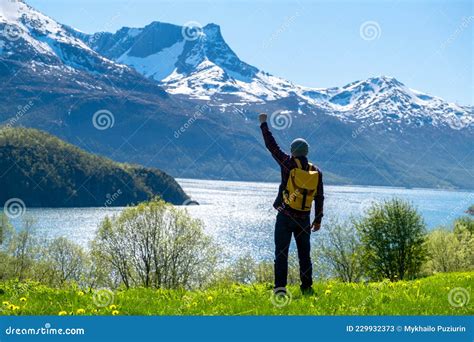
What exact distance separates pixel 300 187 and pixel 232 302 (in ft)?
9.32

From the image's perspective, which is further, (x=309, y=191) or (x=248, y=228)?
(x=248, y=228)

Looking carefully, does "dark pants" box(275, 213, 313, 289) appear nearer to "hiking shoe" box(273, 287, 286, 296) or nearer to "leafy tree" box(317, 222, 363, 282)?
"hiking shoe" box(273, 287, 286, 296)

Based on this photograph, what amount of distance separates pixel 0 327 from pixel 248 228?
161 metres

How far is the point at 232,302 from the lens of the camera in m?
10.2

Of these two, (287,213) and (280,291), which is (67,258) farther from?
(287,213)

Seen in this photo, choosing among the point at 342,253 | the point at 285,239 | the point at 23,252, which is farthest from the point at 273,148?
the point at 23,252

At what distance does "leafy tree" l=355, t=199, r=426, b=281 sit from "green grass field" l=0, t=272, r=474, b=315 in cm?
4059

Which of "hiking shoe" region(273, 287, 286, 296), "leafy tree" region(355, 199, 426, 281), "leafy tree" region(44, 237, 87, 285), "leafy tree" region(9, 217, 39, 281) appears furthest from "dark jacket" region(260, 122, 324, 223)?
"leafy tree" region(44, 237, 87, 285)

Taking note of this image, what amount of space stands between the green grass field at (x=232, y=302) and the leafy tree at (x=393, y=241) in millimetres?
40588

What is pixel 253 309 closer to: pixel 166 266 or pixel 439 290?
pixel 439 290

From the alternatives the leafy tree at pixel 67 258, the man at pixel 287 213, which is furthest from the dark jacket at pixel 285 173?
the leafy tree at pixel 67 258

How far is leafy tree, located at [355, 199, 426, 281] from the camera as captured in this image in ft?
169

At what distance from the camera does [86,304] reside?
9.81m

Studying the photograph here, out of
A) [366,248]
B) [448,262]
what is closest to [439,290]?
[366,248]
